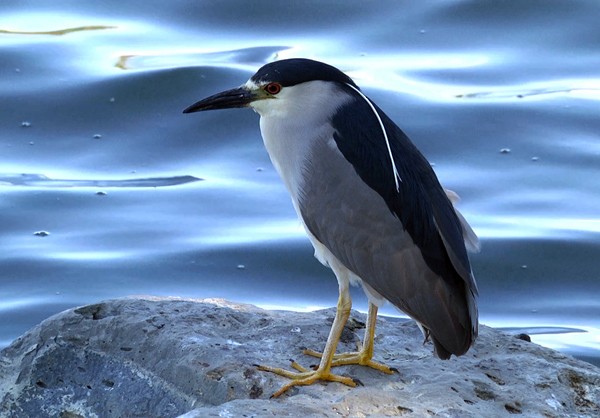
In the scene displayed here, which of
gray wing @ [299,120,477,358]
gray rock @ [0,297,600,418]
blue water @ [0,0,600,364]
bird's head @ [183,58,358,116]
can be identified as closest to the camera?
gray rock @ [0,297,600,418]

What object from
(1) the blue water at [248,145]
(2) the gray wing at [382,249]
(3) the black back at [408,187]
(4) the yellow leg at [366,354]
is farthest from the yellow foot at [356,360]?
(1) the blue water at [248,145]

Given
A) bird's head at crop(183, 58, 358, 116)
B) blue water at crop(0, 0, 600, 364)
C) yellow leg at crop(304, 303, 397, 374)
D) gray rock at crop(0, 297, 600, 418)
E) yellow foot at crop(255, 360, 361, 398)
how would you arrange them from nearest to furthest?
gray rock at crop(0, 297, 600, 418) < yellow foot at crop(255, 360, 361, 398) < yellow leg at crop(304, 303, 397, 374) < bird's head at crop(183, 58, 358, 116) < blue water at crop(0, 0, 600, 364)

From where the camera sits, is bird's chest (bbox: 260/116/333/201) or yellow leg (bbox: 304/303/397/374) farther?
bird's chest (bbox: 260/116/333/201)

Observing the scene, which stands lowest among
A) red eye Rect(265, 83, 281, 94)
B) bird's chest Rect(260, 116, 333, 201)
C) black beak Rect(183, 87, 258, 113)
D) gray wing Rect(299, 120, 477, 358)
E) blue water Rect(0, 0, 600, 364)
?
blue water Rect(0, 0, 600, 364)

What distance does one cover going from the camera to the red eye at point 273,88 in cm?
524

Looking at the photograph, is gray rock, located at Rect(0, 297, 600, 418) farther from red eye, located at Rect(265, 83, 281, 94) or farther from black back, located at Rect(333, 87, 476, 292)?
red eye, located at Rect(265, 83, 281, 94)

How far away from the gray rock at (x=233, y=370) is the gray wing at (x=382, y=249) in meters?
0.17

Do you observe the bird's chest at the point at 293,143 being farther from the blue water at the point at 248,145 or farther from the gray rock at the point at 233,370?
the blue water at the point at 248,145

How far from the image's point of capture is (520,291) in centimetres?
822

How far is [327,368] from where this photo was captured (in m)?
4.95

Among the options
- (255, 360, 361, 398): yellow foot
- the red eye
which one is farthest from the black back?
(255, 360, 361, 398): yellow foot

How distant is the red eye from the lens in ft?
17.2

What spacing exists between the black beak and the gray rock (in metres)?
0.75

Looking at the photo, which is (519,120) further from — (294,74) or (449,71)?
(294,74)
